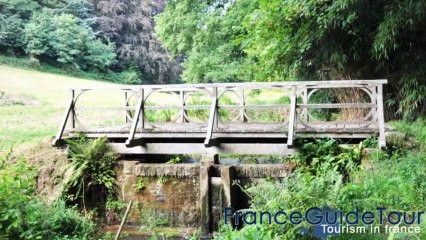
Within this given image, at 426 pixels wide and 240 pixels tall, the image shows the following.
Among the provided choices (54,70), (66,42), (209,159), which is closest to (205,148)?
(209,159)

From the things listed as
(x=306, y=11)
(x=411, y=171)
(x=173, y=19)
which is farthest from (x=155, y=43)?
(x=411, y=171)

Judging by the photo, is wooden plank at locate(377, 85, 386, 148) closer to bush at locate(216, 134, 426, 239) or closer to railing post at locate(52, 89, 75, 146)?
bush at locate(216, 134, 426, 239)

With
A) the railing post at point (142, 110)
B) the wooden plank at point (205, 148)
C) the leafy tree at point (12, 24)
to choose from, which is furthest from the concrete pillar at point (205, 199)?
the leafy tree at point (12, 24)

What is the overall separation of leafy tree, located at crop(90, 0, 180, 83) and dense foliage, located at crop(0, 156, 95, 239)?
90.1ft

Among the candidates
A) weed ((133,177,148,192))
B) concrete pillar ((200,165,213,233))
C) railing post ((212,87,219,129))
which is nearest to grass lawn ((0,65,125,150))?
weed ((133,177,148,192))

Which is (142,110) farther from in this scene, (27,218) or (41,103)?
(41,103)

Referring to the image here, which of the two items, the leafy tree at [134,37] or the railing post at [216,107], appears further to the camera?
the leafy tree at [134,37]

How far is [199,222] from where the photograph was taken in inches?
333

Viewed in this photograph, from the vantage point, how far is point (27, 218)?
6.09 metres

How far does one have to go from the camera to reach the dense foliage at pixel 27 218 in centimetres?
589

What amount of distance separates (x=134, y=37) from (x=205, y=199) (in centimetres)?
2829

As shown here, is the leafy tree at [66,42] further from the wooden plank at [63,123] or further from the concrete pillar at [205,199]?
the concrete pillar at [205,199]

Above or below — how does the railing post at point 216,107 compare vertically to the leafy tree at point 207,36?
below

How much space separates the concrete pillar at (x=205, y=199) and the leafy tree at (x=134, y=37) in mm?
26397
